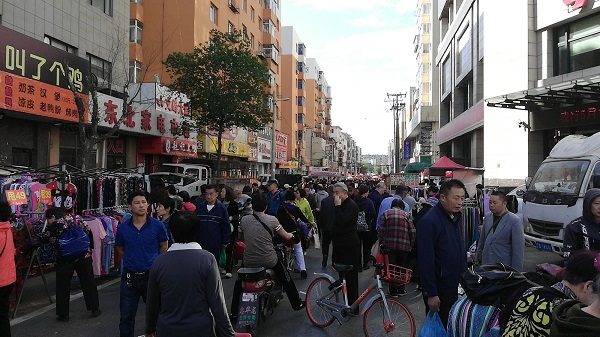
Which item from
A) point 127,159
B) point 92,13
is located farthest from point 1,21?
point 127,159

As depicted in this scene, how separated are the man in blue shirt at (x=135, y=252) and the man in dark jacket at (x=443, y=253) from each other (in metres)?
2.90

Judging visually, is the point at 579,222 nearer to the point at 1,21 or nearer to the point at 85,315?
the point at 85,315

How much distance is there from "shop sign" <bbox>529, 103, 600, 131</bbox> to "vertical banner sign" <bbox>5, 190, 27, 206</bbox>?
66.6 ft

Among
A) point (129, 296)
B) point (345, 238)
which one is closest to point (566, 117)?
point (345, 238)

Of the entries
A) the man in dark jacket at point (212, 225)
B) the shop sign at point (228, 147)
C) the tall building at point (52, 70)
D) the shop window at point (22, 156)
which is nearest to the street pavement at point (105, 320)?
the man in dark jacket at point (212, 225)

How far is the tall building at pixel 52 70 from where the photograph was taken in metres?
12.5

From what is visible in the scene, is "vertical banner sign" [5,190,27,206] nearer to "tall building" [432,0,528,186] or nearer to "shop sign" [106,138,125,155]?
"shop sign" [106,138,125,155]

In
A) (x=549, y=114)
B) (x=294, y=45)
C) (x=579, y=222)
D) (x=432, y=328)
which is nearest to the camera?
(x=432, y=328)

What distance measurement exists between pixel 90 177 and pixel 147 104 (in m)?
11.4

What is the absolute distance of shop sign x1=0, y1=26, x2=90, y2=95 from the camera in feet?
39.1

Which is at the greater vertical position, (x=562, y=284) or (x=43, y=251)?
(x=562, y=284)

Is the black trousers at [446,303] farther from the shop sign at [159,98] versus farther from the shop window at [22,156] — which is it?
the shop sign at [159,98]

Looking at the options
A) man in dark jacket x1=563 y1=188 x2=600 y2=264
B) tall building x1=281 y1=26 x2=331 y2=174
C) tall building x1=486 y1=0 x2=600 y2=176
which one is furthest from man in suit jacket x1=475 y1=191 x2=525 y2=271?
tall building x1=281 y1=26 x2=331 y2=174

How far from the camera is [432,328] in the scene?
3.68m
